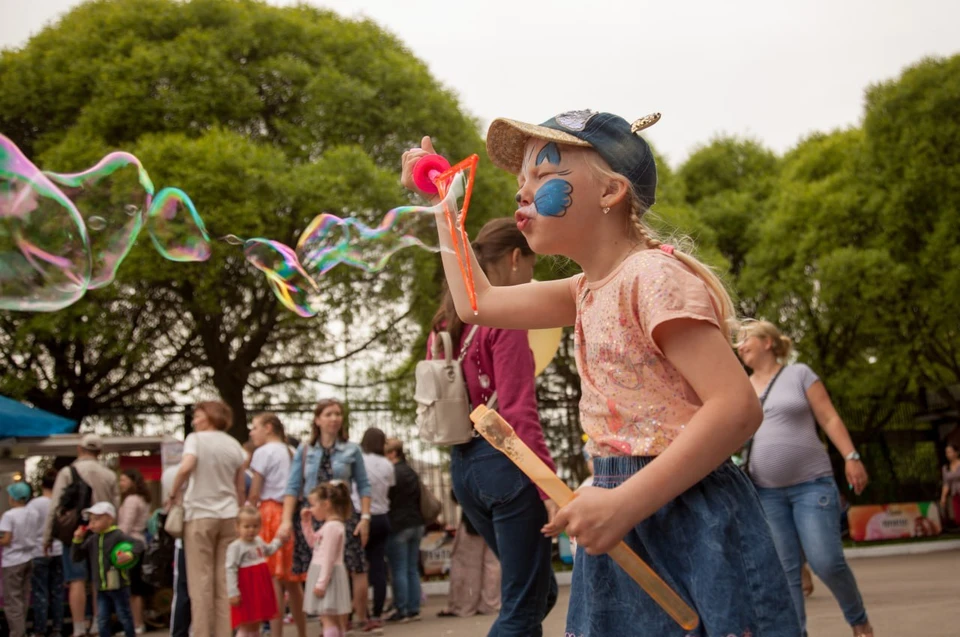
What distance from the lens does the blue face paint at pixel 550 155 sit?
2.70 meters

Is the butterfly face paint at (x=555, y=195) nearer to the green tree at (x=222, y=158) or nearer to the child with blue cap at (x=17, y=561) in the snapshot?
the child with blue cap at (x=17, y=561)

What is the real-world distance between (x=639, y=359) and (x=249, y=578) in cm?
618

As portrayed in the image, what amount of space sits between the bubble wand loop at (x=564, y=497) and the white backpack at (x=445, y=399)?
220 cm

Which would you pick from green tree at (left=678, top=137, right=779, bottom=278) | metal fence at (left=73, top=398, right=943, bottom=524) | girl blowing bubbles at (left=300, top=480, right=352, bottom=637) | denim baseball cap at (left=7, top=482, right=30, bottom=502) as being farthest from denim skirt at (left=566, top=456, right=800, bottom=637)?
green tree at (left=678, top=137, right=779, bottom=278)

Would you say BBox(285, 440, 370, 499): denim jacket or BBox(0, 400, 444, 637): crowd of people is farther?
BBox(285, 440, 370, 499): denim jacket

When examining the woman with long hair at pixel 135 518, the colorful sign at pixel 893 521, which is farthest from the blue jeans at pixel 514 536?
the colorful sign at pixel 893 521

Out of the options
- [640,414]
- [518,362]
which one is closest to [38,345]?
[518,362]

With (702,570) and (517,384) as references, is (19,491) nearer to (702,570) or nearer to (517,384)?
(517,384)

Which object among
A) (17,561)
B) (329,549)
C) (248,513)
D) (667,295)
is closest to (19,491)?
(17,561)

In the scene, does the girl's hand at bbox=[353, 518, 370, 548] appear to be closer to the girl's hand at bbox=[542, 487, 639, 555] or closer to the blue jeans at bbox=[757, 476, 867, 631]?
the blue jeans at bbox=[757, 476, 867, 631]

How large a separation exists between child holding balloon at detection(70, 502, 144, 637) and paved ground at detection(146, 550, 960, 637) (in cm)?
174

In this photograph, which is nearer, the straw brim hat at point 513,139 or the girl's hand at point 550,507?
the straw brim hat at point 513,139

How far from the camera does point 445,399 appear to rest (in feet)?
15.5

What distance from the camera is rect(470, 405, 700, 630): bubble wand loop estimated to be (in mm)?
2273
